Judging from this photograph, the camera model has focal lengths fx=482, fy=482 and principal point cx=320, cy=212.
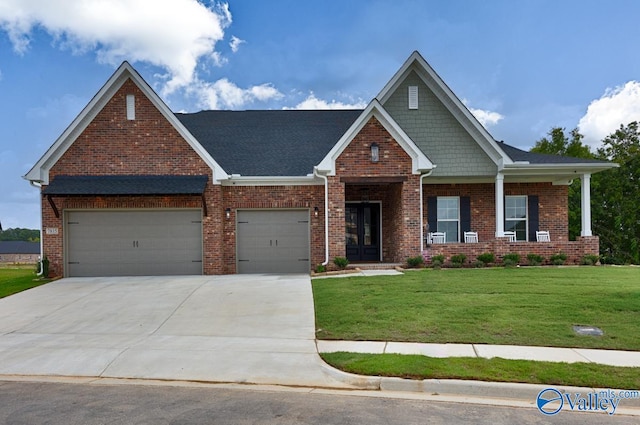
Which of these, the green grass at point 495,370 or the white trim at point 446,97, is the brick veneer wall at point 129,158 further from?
the green grass at point 495,370

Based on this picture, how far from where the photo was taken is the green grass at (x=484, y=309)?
8211mm

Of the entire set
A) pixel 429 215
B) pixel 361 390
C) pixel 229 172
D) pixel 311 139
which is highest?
pixel 311 139

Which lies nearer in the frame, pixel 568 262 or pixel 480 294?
pixel 480 294

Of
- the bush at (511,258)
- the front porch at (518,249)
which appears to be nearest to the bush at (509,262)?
the bush at (511,258)

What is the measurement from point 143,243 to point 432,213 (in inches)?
421

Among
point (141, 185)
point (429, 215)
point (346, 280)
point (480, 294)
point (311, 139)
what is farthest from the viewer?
point (311, 139)

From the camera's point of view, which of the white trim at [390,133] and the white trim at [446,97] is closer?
the white trim at [390,133]

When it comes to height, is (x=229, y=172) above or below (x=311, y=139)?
below

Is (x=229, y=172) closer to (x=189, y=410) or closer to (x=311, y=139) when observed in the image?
(x=311, y=139)

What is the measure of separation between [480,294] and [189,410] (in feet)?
24.6

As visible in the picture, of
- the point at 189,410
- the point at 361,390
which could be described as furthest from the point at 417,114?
the point at 189,410

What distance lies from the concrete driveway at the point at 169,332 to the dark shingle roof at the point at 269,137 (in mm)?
4855

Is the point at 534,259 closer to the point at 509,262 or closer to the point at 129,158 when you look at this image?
the point at 509,262

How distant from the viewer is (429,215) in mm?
18562
